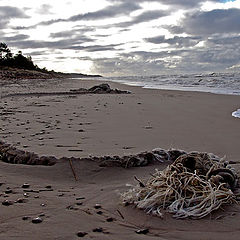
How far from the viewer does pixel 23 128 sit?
5723 millimetres

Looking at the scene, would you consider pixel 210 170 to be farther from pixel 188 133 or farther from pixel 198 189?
pixel 188 133

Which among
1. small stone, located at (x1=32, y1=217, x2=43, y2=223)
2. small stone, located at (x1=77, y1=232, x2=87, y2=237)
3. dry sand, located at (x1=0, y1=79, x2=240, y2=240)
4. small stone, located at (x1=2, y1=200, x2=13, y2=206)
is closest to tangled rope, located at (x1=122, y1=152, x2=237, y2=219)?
dry sand, located at (x1=0, y1=79, x2=240, y2=240)

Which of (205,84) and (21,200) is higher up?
(205,84)

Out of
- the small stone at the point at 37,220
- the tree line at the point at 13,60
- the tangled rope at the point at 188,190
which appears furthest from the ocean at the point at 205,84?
the tree line at the point at 13,60

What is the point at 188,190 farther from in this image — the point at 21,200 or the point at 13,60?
the point at 13,60

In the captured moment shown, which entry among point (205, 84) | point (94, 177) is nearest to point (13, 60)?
point (205, 84)

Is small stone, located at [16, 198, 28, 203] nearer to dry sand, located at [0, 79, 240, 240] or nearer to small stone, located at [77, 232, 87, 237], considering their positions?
dry sand, located at [0, 79, 240, 240]

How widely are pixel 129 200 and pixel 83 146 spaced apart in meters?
1.95

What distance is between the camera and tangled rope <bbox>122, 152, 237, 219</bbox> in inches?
93.4

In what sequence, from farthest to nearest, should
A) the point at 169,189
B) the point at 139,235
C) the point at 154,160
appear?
the point at 154,160
the point at 169,189
the point at 139,235

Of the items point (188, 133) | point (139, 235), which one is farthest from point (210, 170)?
point (188, 133)

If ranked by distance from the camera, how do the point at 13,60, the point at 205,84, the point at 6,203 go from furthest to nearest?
the point at 13,60
the point at 205,84
the point at 6,203

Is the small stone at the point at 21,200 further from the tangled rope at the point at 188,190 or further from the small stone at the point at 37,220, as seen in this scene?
the tangled rope at the point at 188,190

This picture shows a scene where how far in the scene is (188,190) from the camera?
8.35ft
